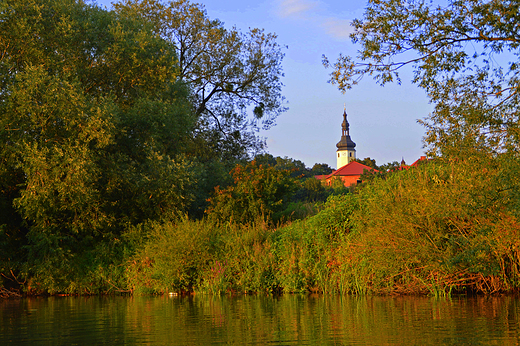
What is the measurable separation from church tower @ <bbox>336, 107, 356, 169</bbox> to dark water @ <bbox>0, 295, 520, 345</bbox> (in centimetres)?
17204

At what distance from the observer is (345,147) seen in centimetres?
18525

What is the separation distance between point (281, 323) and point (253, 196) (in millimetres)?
13488

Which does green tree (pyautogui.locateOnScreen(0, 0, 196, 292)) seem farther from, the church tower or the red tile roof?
the church tower

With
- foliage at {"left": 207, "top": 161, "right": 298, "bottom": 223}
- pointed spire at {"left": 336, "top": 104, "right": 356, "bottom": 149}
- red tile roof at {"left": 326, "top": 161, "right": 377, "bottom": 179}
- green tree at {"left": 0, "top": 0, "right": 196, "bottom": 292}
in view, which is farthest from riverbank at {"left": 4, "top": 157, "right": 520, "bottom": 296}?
pointed spire at {"left": 336, "top": 104, "right": 356, "bottom": 149}

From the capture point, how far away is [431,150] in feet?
46.3

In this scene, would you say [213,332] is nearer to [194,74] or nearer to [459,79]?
[459,79]

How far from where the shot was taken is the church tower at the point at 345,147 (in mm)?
185375

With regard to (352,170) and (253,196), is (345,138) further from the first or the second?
(253,196)

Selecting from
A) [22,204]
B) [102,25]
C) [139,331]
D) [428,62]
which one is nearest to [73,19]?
[102,25]

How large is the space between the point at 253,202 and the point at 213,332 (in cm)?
1397

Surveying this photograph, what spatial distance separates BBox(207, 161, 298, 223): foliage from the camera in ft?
75.7

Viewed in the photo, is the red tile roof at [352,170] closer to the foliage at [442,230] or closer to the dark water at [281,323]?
the foliage at [442,230]

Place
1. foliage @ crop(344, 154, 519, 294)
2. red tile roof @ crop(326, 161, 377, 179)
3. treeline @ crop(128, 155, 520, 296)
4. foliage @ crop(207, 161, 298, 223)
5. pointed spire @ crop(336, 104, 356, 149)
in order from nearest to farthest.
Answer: foliage @ crop(344, 154, 519, 294) → treeline @ crop(128, 155, 520, 296) → foliage @ crop(207, 161, 298, 223) → red tile roof @ crop(326, 161, 377, 179) → pointed spire @ crop(336, 104, 356, 149)

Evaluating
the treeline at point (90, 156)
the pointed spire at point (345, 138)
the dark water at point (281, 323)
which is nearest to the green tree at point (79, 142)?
the treeline at point (90, 156)
